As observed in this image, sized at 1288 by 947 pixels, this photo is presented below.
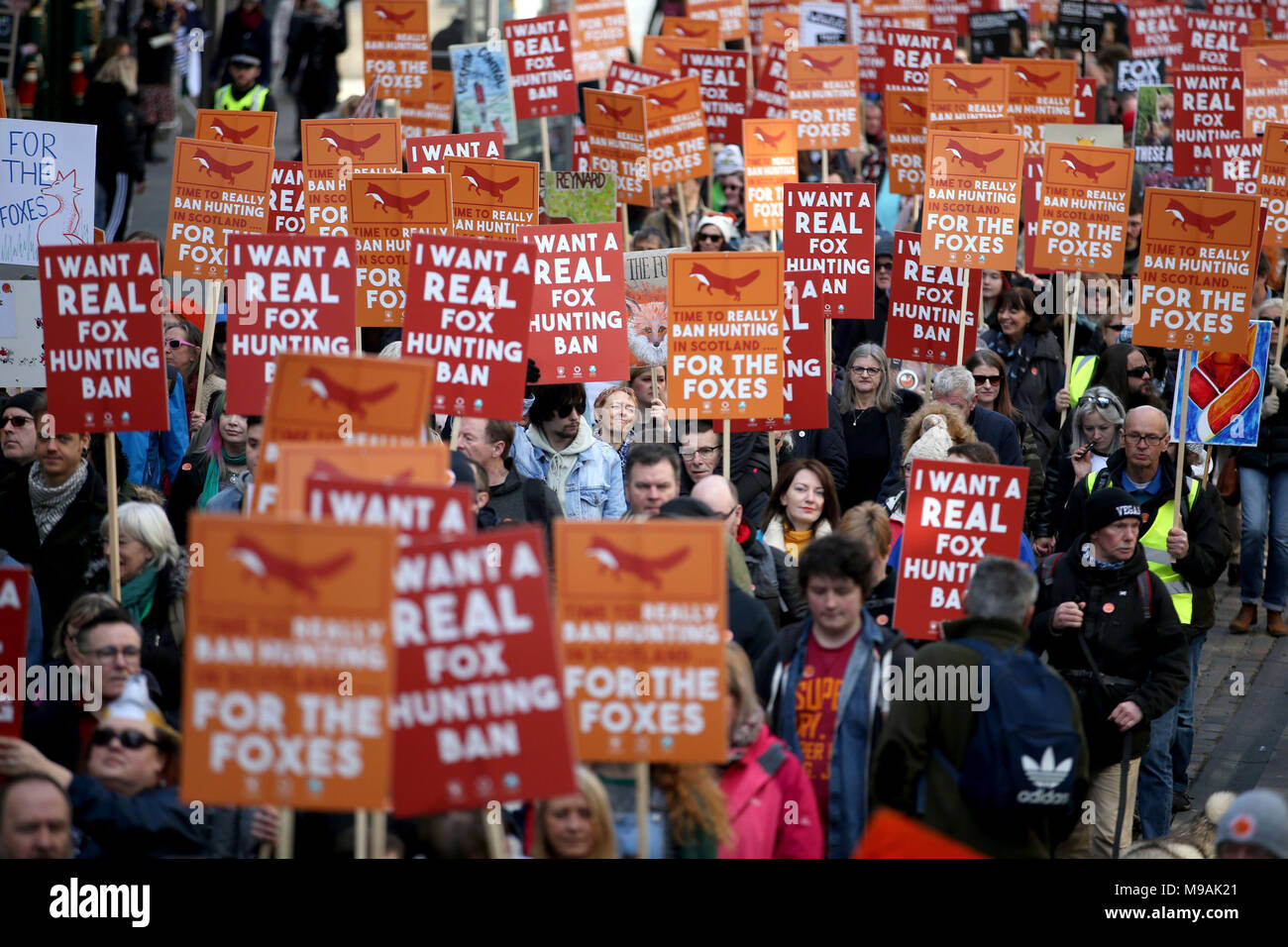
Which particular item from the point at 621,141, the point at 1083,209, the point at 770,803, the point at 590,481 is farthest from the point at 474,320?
the point at 621,141

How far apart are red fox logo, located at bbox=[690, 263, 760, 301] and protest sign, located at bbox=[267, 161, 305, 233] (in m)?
4.06

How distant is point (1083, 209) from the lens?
12.2m

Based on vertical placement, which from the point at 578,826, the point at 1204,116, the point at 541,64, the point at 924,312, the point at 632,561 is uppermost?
the point at 541,64

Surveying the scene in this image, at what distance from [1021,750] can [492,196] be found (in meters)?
6.59

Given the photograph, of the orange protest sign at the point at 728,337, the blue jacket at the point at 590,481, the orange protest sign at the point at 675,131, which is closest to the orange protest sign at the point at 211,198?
the blue jacket at the point at 590,481

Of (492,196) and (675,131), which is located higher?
(675,131)

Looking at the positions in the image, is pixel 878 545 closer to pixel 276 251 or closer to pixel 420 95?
pixel 276 251

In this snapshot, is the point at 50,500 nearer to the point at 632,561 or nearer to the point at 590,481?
the point at 590,481

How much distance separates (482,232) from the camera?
11289 mm

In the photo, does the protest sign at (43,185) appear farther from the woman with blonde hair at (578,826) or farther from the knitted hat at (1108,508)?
the woman with blonde hair at (578,826)

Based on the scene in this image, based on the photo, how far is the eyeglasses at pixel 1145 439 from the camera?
9.20 metres

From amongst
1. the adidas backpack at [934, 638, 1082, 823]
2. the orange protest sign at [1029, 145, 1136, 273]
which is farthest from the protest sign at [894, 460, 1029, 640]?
the orange protest sign at [1029, 145, 1136, 273]
